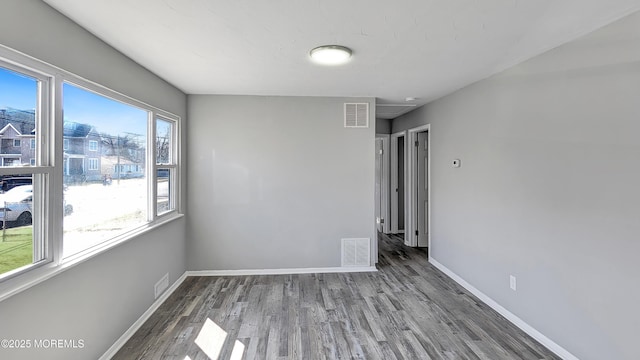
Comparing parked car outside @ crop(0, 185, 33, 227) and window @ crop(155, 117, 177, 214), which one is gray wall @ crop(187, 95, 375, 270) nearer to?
window @ crop(155, 117, 177, 214)

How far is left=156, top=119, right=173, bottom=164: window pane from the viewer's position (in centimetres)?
324

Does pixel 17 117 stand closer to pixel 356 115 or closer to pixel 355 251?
pixel 356 115

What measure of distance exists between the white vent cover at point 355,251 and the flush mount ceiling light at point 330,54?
2429 millimetres

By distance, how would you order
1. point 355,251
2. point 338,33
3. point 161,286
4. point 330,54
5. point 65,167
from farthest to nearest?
point 355,251
point 161,286
point 330,54
point 338,33
point 65,167

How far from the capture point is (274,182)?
3.94m

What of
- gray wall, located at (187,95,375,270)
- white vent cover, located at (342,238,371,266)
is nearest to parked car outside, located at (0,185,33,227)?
gray wall, located at (187,95,375,270)

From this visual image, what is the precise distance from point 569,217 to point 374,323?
1815mm

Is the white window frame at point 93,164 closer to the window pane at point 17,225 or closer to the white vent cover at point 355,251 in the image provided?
the window pane at point 17,225

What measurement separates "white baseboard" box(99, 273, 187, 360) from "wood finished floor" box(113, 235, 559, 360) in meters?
0.05

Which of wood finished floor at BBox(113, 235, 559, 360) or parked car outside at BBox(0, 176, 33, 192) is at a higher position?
parked car outside at BBox(0, 176, 33, 192)

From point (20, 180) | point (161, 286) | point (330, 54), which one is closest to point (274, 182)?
point (161, 286)

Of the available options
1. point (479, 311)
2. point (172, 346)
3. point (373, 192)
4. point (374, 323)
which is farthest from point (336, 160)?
point (172, 346)

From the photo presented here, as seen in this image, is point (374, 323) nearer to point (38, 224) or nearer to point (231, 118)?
point (38, 224)

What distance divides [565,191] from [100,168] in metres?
3.60
